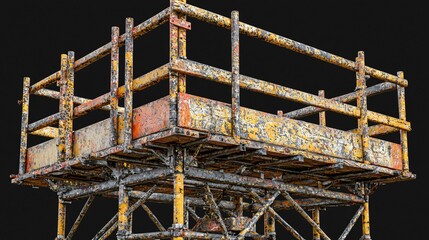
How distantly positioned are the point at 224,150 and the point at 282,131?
4.82 ft

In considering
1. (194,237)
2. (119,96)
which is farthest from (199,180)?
(119,96)

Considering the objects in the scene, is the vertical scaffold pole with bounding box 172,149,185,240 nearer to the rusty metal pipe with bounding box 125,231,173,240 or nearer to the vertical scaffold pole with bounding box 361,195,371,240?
the rusty metal pipe with bounding box 125,231,173,240

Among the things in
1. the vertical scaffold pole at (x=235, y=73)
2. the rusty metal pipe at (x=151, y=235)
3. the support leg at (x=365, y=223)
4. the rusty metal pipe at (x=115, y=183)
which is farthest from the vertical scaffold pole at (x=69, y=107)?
the support leg at (x=365, y=223)

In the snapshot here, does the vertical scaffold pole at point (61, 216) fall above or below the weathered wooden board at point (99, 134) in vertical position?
below

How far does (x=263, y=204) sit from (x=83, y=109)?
14.1 ft

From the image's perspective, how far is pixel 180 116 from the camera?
14.0 m

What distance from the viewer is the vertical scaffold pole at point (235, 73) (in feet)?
48.6

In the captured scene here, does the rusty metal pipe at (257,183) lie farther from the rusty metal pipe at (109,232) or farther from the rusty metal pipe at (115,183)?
the rusty metal pipe at (109,232)

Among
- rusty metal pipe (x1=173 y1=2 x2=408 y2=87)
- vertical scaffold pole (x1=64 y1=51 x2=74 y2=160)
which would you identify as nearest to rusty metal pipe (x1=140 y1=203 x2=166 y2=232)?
vertical scaffold pole (x1=64 y1=51 x2=74 y2=160)

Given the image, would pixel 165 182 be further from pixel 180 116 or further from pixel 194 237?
pixel 180 116

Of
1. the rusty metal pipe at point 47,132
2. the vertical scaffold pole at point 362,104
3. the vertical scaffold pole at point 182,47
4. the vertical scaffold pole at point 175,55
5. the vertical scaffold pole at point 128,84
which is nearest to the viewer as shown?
the vertical scaffold pole at point 175,55

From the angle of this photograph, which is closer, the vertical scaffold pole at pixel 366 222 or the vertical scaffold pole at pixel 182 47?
the vertical scaffold pole at pixel 182 47

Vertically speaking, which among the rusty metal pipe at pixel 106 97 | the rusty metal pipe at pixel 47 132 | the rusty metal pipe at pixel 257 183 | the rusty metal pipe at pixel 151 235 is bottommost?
the rusty metal pipe at pixel 151 235

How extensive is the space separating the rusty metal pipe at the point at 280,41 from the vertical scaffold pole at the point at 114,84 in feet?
6.64
